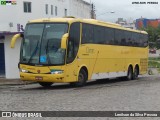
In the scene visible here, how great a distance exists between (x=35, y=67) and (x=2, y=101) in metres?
6.10

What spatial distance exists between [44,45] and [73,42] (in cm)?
146

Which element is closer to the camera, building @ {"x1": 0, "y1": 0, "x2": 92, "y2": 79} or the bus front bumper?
the bus front bumper

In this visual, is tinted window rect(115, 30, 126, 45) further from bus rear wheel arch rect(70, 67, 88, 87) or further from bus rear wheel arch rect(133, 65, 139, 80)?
bus rear wheel arch rect(70, 67, 88, 87)

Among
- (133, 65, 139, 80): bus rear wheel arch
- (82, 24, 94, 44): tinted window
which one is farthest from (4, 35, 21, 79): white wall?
(82, 24, 94, 44): tinted window

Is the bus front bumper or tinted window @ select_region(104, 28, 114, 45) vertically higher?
tinted window @ select_region(104, 28, 114, 45)

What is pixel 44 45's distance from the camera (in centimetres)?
2198

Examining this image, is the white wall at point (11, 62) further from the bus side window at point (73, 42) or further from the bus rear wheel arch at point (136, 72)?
the bus side window at point (73, 42)

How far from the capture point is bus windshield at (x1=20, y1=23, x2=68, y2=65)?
71.5ft

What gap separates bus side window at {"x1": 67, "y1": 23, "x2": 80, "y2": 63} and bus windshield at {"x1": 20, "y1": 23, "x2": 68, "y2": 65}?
1.31 feet

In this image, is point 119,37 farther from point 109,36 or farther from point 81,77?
point 81,77

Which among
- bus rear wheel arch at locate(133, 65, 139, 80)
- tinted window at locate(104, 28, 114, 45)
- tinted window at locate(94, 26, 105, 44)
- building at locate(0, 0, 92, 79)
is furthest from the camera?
building at locate(0, 0, 92, 79)

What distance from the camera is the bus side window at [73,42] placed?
22.2 metres

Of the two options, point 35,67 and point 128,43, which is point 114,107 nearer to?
point 35,67

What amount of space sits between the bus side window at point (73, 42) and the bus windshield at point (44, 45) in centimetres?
40
